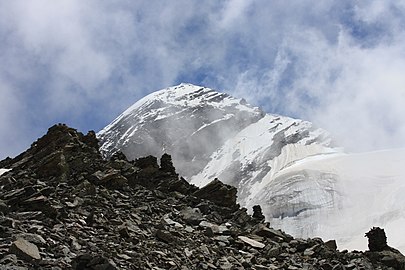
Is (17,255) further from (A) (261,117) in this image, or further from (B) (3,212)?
(A) (261,117)

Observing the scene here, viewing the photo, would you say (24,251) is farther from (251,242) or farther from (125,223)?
(251,242)

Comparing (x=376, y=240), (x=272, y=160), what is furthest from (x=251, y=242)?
(x=272, y=160)

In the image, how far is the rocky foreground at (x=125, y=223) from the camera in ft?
48.2

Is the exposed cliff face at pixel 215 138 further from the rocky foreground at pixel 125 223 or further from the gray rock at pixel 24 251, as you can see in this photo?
the gray rock at pixel 24 251

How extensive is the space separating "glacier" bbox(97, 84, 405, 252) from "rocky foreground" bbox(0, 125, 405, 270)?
35275mm

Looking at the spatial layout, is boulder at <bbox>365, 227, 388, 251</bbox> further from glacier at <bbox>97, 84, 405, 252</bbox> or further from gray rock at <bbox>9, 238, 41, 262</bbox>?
glacier at <bbox>97, 84, 405, 252</bbox>

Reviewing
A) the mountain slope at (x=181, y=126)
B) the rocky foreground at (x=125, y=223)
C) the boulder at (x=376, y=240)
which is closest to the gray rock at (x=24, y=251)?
the rocky foreground at (x=125, y=223)

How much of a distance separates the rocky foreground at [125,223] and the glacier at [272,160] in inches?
1389

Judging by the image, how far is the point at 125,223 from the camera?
19.0 m

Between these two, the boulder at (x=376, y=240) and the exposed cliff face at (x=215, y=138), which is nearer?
the boulder at (x=376, y=240)

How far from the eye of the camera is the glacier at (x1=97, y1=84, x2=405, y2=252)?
76438 mm

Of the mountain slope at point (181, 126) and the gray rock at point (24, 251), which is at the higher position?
the mountain slope at point (181, 126)

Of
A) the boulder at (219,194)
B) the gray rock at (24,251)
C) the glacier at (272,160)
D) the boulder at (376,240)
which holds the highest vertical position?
the glacier at (272,160)

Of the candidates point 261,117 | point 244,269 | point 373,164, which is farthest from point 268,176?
point 244,269
